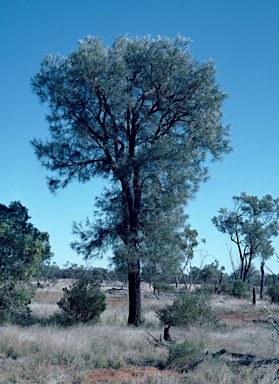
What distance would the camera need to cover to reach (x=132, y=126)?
1902 cm

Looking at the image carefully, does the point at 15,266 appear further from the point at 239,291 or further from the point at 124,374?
the point at 239,291

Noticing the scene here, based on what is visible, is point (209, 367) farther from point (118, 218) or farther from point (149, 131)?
point (149, 131)

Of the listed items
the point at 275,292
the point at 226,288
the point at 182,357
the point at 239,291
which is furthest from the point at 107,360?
the point at 226,288

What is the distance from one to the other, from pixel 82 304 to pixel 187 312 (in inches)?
164

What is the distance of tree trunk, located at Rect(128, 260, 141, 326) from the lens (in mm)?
18250

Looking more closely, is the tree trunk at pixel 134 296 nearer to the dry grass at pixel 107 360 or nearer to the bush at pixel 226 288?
the dry grass at pixel 107 360

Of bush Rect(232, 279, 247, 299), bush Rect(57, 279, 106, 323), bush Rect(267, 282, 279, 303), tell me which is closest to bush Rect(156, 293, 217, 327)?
bush Rect(57, 279, 106, 323)

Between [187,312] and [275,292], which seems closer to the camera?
[187,312]

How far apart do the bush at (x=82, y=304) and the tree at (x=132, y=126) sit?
165cm

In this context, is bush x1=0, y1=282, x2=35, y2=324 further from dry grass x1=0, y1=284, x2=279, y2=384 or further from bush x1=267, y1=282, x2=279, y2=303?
bush x1=267, y1=282, x2=279, y2=303

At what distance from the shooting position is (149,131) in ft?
62.6

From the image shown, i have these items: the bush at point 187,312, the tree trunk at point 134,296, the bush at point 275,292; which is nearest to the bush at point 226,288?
the bush at point 275,292

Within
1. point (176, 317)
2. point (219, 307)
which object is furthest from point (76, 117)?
point (219, 307)

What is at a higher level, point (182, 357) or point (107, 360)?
point (182, 357)
